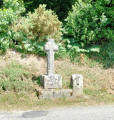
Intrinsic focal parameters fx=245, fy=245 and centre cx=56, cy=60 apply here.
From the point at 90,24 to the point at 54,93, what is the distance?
177 inches

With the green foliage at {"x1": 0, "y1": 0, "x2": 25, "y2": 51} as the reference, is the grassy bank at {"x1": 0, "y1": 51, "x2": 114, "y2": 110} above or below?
below

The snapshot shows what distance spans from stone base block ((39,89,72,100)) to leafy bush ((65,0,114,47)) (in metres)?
3.34

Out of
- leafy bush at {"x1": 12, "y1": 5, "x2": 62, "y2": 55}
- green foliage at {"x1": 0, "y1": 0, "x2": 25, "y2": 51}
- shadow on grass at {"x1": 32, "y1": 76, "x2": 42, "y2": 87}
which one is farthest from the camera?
leafy bush at {"x1": 12, "y1": 5, "x2": 62, "y2": 55}

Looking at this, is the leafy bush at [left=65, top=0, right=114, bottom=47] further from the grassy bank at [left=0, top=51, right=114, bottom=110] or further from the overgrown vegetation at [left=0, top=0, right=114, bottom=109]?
the grassy bank at [left=0, top=51, right=114, bottom=110]

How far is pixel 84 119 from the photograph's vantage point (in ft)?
19.0

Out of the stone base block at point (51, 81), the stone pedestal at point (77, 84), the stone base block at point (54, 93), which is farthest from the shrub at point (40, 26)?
the stone base block at point (54, 93)

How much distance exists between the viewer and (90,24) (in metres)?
11.2

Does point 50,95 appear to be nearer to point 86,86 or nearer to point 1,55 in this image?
point 86,86

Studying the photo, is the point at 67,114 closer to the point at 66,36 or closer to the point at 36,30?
the point at 36,30

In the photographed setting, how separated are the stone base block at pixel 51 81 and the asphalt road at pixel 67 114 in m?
1.45

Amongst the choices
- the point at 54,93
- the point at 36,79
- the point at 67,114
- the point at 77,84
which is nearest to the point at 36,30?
the point at 36,79

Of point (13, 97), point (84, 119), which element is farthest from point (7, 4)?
point (84, 119)

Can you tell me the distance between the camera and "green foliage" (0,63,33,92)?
26.9 ft

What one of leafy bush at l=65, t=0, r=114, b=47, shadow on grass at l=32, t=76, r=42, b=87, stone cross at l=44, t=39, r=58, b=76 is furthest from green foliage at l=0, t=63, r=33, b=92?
leafy bush at l=65, t=0, r=114, b=47
